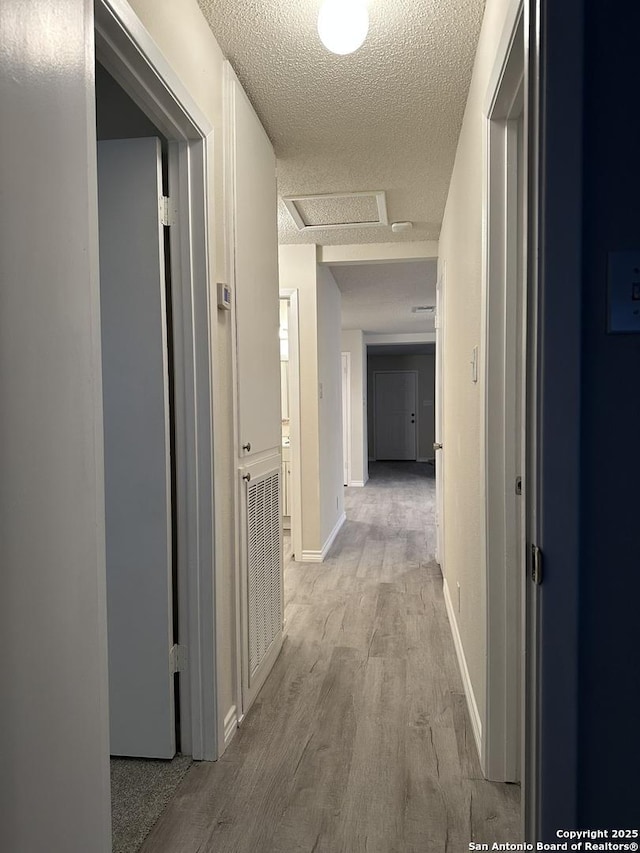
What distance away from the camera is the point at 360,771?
195cm

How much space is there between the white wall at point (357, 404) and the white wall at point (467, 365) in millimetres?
5536

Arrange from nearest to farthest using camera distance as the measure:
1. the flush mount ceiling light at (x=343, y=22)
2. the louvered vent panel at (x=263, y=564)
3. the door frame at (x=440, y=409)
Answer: the flush mount ceiling light at (x=343, y=22), the louvered vent panel at (x=263, y=564), the door frame at (x=440, y=409)

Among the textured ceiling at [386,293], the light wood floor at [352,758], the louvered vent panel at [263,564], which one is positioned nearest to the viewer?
the light wood floor at [352,758]

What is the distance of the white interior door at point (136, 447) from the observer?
6.41 ft

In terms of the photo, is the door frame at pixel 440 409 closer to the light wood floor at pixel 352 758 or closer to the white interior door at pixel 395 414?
the light wood floor at pixel 352 758

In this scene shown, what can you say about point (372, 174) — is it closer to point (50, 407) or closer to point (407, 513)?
point (50, 407)

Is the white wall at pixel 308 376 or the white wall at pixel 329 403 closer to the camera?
the white wall at pixel 308 376

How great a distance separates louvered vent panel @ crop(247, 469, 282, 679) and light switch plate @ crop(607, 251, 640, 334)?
1725 millimetres

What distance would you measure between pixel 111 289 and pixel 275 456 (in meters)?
1.19

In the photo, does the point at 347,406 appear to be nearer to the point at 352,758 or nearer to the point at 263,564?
the point at 263,564

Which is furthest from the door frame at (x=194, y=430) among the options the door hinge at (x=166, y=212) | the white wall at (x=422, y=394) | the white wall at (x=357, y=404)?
the white wall at (x=422, y=394)

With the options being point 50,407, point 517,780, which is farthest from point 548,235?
point 517,780

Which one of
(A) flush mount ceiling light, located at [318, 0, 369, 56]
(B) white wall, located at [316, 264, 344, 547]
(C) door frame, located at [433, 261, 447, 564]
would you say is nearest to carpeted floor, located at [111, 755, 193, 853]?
(A) flush mount ceiling light, located at [318, 0, 369, 56]

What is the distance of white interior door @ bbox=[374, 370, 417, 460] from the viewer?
12.6m
